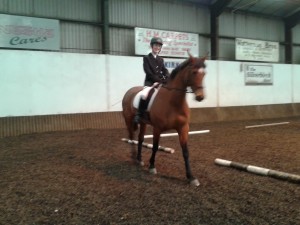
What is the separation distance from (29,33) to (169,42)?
215 inches

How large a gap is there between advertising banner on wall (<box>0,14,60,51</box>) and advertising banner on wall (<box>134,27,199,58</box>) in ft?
10.2

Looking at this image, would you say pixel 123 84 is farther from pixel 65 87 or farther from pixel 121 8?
pixel 121 8

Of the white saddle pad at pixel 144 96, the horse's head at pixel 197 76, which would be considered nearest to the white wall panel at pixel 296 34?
the white saddle pad at pixel 144 96

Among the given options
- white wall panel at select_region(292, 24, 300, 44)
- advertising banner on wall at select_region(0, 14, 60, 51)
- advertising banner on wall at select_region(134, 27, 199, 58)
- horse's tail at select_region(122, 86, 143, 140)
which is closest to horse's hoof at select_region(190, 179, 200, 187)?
horse's tail at select_region(122, 86, 143, 140)

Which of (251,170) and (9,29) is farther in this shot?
(9,29)

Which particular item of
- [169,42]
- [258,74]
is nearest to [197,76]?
[169,42]

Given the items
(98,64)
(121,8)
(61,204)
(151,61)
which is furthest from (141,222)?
(121,8)

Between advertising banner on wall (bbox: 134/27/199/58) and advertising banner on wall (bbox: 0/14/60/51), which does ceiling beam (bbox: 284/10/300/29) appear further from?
advertising banner on wall (bbox: 0/14/60/51)

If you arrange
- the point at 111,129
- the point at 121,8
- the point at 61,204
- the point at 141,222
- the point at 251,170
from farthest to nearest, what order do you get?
the point at 121,8
the point at 111,129
the point at 251,170
the point at 61,204
the point at 141,222

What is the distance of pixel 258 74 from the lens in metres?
14.5

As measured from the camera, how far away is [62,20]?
10.6m

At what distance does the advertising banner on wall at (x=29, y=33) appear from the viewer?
931 centimetres

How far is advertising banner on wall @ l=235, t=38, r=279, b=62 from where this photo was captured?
46.9ft

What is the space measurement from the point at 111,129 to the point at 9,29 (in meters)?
4.51
